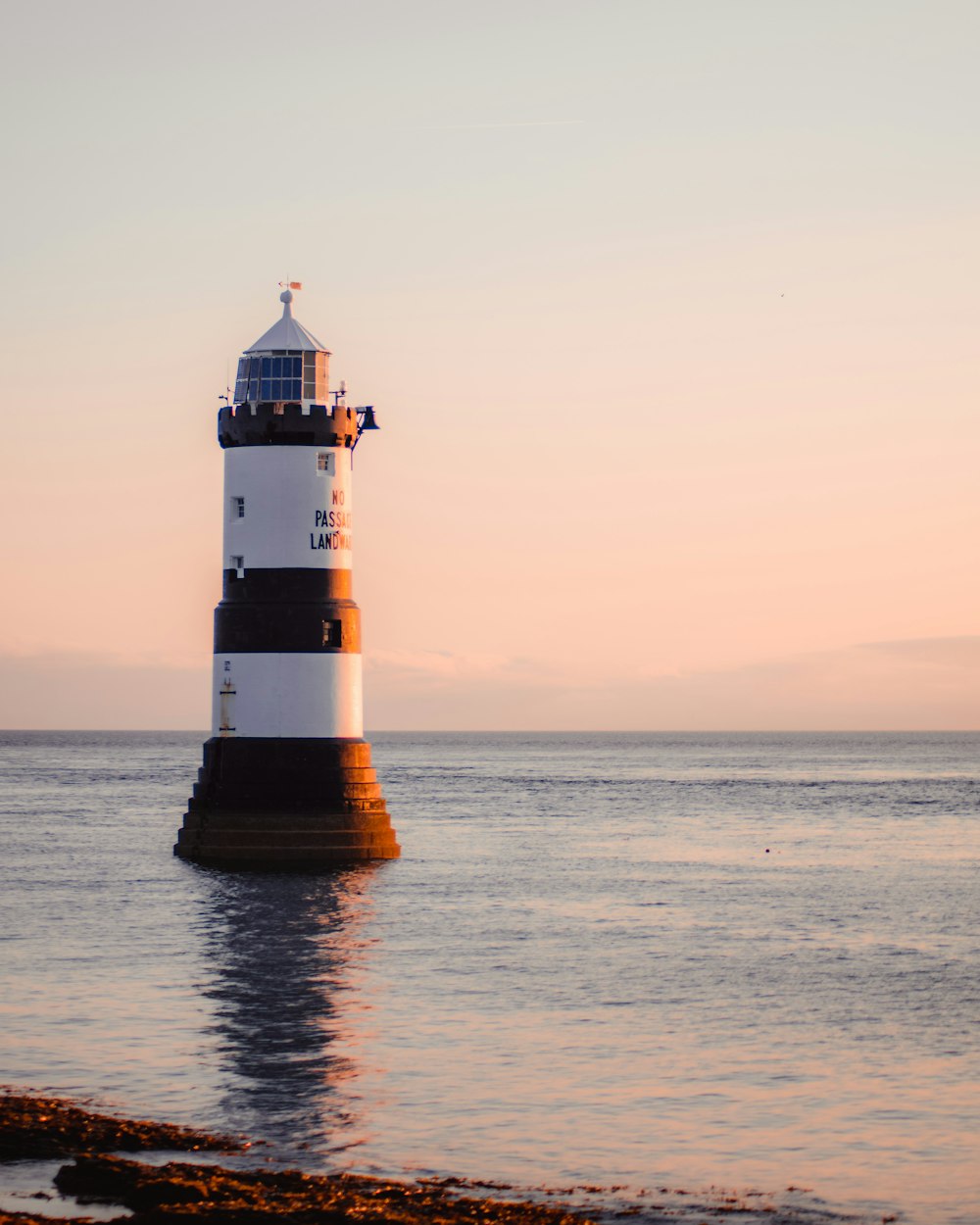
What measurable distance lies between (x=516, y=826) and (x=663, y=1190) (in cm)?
5125

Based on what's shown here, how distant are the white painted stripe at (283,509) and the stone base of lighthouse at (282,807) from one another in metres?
4.47

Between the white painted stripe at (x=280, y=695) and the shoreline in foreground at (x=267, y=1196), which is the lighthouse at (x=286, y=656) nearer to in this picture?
the white painted stripe at (x=280, y=695)

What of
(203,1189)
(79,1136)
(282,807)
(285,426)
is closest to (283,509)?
→ (285,426)

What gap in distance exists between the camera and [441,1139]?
59.2 ft

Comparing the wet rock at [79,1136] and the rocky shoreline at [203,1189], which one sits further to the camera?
the wet rock at [79,1136]

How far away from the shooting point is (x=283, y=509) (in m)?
41.0

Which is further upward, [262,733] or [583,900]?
[262,733]

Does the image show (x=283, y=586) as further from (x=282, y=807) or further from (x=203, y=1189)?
(x=203, y=1189)

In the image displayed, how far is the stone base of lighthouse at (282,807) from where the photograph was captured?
40656 millimetres

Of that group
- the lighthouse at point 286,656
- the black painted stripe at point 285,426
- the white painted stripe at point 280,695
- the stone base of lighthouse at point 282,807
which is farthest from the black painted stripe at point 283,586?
the stone base of lighthouse at point 282,807

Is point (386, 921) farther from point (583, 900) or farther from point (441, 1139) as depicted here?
point (441, 1139)

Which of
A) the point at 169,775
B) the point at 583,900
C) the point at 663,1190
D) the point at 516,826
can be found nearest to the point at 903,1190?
the point at 663,1190

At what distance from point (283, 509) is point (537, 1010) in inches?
733

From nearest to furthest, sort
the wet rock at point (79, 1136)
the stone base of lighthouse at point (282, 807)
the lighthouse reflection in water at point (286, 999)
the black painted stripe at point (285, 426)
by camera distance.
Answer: the wet rock at point (79, 1136) < the lighthouse reflection in water at point (286, 999) < the stone base of lighthouse at point (282, 807) < the black painted stripe at point (285, 426)
